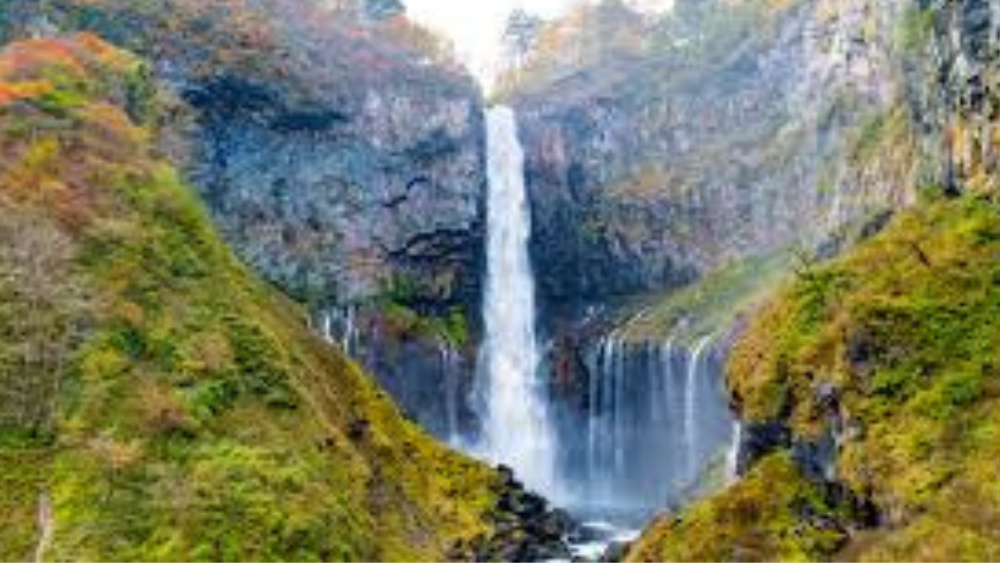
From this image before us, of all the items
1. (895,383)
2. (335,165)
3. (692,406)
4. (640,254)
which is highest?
(335,165)

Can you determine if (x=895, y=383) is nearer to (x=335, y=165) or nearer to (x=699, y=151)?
(x=335, y=165)

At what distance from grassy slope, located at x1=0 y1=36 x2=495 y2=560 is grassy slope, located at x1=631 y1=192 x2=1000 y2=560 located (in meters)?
9.71

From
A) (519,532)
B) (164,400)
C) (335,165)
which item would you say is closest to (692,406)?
(519,532)

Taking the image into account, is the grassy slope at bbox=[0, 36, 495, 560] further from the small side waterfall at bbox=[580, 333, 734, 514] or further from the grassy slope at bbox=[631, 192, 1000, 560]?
the small side waterfall at bbox=[580, 333, 734, 514]

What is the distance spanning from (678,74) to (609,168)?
871cm

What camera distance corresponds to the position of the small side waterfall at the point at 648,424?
65.8 metres

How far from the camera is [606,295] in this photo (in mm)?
79500

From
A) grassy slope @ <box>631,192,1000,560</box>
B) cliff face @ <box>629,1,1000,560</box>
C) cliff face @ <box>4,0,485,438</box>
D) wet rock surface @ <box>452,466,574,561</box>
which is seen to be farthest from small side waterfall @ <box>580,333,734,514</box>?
grassy slope @ <box>631,192,1000,560</box>

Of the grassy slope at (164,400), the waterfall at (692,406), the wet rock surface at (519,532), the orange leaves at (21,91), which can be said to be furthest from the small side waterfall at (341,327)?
the orange leaves at (21,91)

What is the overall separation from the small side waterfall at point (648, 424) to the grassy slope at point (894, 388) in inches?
744

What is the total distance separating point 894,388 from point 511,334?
3919cm

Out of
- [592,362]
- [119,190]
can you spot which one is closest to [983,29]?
[119,190]

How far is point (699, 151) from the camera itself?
83.2 m

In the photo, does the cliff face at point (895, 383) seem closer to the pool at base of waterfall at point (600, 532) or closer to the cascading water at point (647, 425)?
the pool at base of waterfall at point (600, 532)
